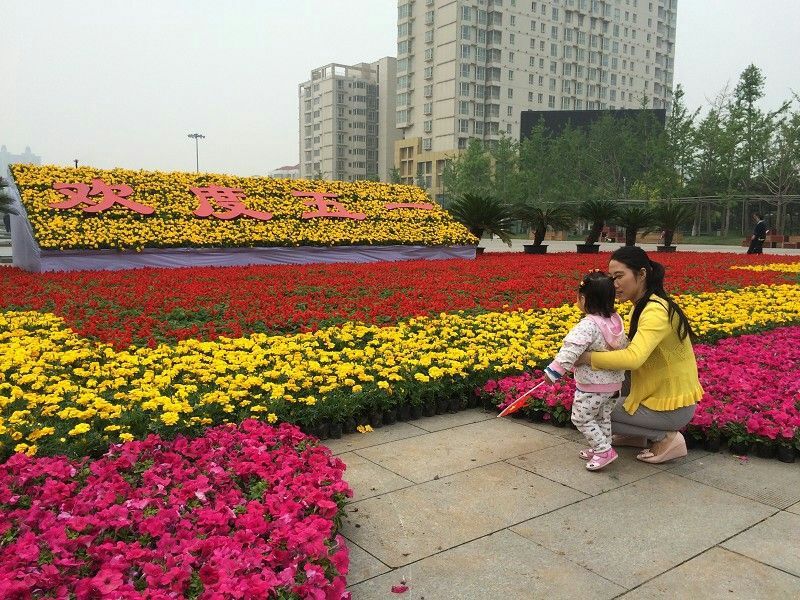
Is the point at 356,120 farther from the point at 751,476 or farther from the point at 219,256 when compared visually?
the point at 751,476

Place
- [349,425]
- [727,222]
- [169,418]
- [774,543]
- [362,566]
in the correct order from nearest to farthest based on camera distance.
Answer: [362,566]
[774,543]
[169,418]
[349,425]
[727,222]

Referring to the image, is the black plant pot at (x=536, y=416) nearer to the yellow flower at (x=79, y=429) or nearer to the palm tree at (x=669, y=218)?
the yellow flower at (x=79, y=429)

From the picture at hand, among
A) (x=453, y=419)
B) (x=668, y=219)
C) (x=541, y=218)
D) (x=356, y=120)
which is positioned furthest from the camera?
(x=356, y=120)

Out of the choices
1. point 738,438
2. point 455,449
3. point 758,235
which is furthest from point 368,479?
point 758,235

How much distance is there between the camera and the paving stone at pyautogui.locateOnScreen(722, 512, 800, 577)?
285cm

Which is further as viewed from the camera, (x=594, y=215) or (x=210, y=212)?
(x=594, y=215)

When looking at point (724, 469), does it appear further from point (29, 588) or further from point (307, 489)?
point (29, 588)

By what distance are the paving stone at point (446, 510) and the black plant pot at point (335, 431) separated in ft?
3.38

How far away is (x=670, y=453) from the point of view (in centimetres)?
405

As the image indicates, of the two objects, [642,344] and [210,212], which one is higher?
[210,212]

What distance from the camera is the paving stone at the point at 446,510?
3.02 meters

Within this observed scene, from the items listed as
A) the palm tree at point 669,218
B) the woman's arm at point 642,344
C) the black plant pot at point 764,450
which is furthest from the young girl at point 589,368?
the palm tree at point 669,218

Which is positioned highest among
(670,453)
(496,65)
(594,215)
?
(496,65)

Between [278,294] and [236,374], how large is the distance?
4.45 metres
